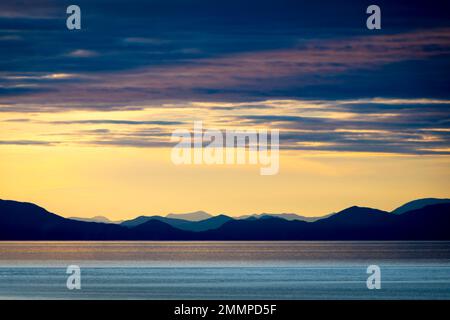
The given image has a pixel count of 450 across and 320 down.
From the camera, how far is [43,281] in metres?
55.3
